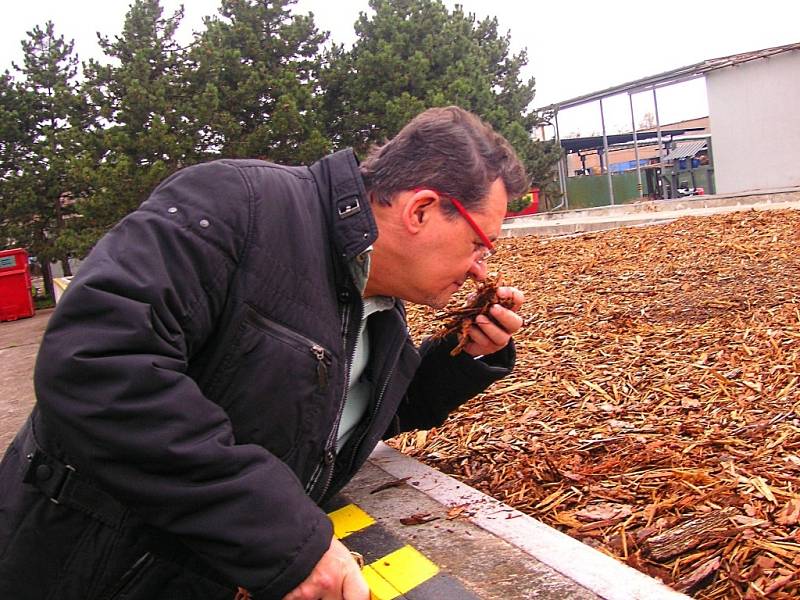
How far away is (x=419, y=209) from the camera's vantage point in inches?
71.0

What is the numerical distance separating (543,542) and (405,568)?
0.44 meters

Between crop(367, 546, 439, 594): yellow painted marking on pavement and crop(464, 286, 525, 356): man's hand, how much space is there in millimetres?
707

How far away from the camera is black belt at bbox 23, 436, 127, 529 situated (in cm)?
149

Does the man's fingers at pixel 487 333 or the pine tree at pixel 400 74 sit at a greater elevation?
the pine tree at pixel 400 74

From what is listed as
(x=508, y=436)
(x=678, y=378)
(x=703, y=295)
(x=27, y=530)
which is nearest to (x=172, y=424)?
(x=27, y=530)

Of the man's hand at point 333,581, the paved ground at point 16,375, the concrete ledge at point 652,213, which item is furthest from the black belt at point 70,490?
the concrete ledge at point 652,213

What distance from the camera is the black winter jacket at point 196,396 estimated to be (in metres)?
1.32

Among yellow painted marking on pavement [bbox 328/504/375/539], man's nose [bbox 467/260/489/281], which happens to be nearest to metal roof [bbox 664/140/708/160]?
yellow painted marking on pavement [bbox 328/504/375/539]

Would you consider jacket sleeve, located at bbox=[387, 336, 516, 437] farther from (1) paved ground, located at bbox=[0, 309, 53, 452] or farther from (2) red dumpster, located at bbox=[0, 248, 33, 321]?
(2) red dumpster, located at bbox=[0, 248, 33, 321]

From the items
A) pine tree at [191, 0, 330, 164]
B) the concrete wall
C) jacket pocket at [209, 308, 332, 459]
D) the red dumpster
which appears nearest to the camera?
jacket pocket at [209, 308, 332, 459]

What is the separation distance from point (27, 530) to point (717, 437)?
2456mm

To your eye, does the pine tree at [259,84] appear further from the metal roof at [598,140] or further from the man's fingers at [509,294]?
the metal roof at [598,140]

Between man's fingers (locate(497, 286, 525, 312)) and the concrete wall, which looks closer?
man's fingers (locate(497, 286, 525, 312))

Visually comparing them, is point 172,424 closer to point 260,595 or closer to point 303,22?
point 260,595
